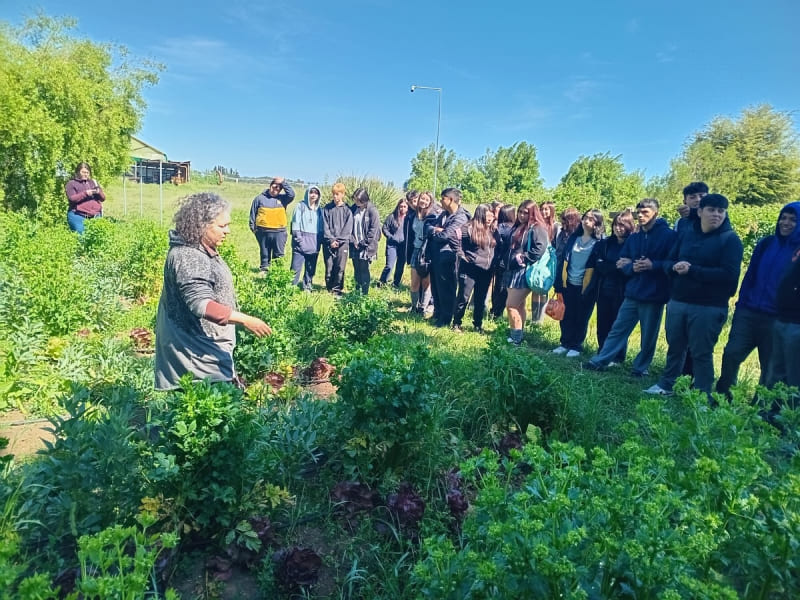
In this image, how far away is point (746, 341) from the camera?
4219mm

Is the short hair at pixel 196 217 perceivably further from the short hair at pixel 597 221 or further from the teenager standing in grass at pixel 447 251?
the short hair at pixel 597 221

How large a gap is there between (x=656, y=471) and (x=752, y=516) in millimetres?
291

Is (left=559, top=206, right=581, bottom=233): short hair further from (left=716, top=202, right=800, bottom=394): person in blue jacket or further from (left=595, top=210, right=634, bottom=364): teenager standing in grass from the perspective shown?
(left=716, top=202, right=800, bottom=394): person in blue jacket

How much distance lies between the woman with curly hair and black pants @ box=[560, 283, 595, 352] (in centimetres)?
417

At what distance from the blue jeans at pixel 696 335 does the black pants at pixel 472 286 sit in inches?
97.1

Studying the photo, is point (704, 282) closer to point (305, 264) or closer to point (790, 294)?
point (790, 294)

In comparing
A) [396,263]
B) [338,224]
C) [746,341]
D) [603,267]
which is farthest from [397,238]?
[746,341]

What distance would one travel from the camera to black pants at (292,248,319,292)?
8477 millimetres

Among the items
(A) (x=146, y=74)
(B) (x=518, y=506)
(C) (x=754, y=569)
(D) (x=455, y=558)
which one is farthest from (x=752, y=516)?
(A) (x=146, y=74)

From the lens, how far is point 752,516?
1479mm

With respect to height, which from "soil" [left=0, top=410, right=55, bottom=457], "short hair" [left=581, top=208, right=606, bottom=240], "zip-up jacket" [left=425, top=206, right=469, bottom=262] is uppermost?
"short hair" [left=581, top=208, right=606, bottom=240]

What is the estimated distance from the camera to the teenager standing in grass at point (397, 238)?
9.38m

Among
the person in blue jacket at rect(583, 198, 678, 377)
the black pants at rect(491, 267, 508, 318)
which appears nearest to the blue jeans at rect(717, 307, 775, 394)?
the person in blue jacket at rect(583, 198, 678, 377)

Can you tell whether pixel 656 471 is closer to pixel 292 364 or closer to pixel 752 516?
pixel 752 516
